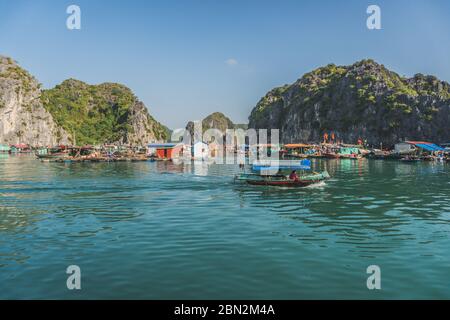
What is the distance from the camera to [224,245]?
2156 cm

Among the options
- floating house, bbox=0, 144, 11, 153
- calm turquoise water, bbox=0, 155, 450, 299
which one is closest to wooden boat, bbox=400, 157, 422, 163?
calm turquoise water, bbox=0, 155, 450, 299

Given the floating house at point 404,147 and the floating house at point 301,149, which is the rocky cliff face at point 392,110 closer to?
the floating house at point 404,147

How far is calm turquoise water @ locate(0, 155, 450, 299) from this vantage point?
1541cm

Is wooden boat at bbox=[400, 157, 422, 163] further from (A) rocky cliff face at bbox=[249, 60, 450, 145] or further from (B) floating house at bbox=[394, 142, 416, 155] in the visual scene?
(A) rocky cliff face at bbox=[249, 60, 450, 145]

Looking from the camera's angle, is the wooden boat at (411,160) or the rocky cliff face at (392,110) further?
the rocky cliff face at (392,110)

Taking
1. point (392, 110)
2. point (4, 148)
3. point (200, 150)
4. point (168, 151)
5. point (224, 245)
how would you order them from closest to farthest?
point (224, 245) → point (168, 151) → point (200, 150) → point (392, 110) → point (4, 148)

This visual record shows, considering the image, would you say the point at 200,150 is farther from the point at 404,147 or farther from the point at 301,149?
the point at 404,147

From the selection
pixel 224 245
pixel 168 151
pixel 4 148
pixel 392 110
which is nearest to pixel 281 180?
pixel 224 245

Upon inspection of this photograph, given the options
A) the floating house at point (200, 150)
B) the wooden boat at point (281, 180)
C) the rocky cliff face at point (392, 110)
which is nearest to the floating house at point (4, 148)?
the floating house at point (200, 150)

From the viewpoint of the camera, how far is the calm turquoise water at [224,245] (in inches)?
607

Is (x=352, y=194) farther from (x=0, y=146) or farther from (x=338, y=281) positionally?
(x=0, y=146)

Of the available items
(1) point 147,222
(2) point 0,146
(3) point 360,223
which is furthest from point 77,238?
(2) point 0,146
